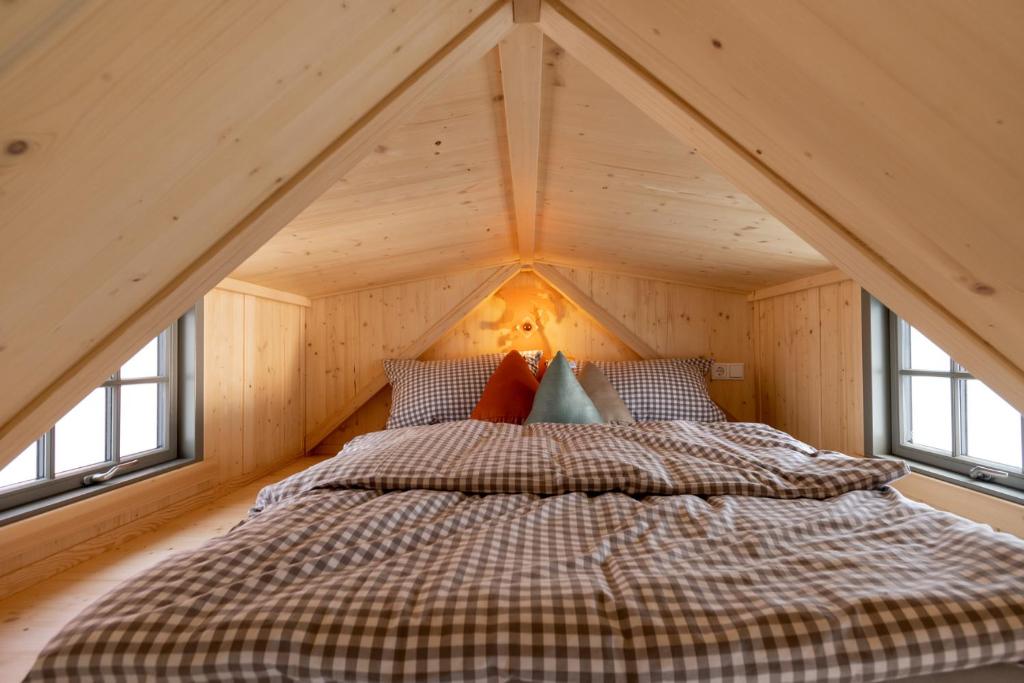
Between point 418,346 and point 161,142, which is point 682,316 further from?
point 161,142

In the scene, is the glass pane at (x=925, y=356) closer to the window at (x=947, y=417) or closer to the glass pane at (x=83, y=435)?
the window at (x=947, y=417)

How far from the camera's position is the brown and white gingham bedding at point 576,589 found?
0.77 meters

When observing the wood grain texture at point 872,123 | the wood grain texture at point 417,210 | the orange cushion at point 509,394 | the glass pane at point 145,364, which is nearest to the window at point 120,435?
the glass pane at point 145,364

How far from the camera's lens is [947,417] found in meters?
2.13

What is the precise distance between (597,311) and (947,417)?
6.11 ft

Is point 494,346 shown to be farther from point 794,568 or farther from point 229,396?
point 794,568

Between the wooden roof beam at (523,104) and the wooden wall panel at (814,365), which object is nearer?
the wooden roof beam at (523,104)

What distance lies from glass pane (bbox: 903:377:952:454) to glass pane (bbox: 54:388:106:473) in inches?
127

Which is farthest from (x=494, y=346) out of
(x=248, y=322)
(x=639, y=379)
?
(x=248, y=322)

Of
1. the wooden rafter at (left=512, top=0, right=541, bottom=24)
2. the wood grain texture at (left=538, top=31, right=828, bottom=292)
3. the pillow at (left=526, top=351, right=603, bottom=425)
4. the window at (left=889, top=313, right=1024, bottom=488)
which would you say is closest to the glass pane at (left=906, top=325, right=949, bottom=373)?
the window at (left=889, top=313, right=1024, bottom=488)

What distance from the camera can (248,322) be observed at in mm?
2818

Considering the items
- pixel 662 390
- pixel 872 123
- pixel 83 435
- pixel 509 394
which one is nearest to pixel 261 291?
pixel 83 435

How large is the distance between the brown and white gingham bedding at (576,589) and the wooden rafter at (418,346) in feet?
6.55

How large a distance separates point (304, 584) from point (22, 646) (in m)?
0.96
